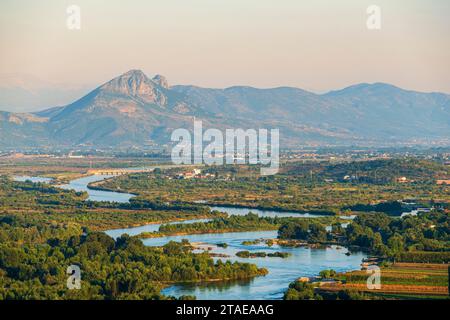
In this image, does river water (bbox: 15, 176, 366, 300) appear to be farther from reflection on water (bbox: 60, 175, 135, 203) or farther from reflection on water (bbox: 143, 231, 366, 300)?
reflection on water (bbox: 60, 175, 135, 203)

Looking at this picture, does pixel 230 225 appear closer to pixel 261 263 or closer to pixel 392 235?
pixel 392 235

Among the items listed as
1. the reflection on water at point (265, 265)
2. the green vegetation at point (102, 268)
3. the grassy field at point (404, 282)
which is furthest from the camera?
the reflection on water at point (265, 265)

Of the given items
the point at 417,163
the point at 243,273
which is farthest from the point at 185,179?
the point at 243,273

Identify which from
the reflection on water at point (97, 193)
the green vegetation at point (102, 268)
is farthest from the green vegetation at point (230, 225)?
the reflection on water at point (97, 193)

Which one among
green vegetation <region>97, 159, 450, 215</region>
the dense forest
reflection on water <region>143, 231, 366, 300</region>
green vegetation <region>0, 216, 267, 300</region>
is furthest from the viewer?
green vegetation <region>97, 159, 450, 215</region>

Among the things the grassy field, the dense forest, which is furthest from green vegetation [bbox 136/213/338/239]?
the grassy field

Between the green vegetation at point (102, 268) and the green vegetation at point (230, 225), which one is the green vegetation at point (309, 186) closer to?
the green vegetation at point (230, 225)

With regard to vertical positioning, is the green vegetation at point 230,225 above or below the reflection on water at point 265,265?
above

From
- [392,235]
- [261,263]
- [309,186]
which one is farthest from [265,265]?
[309,186]
